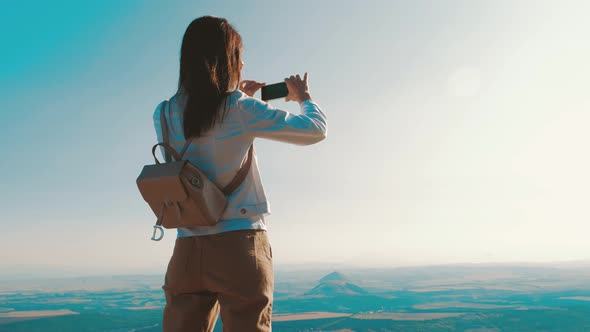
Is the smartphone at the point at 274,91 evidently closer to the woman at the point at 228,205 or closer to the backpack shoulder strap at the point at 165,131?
the woman at the point at 228,205

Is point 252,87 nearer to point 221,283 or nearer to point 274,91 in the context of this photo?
point 274,91

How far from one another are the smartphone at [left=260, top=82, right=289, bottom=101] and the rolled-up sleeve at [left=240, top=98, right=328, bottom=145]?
30 centimetres

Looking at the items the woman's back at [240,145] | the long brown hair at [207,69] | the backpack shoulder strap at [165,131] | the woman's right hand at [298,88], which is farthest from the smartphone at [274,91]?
the backpack shoulder strap at [165,131]

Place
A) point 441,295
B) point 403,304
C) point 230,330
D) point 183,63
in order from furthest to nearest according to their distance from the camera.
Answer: point 441,295 < point 403,304 < point 183,63 < point 230,330

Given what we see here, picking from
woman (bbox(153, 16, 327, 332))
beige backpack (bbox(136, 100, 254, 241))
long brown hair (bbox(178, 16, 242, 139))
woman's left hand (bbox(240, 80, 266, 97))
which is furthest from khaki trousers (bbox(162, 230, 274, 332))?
woman's left hand (bbox(240, 80, 266, 97))

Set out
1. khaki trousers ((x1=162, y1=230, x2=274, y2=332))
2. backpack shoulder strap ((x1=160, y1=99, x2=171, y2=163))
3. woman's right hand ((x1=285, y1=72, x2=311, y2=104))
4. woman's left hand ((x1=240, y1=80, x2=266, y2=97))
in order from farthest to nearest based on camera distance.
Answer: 1. woman's left hand ((x1=240, y1=80, x2=266, y2=97))
2. woman's right hand ((x1=285, y1=72, x2=311, y2=104))
3. backpack shoulder strap ((x1=160, y1=99, x2=171, y2=163))
4. khaki trousers ((x1=162, y1=230, x2=274, y2=332))

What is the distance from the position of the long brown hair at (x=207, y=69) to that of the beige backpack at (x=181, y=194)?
0.68 ft

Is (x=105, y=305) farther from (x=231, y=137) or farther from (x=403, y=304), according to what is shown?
(x=231, y=137)

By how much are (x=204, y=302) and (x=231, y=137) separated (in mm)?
732

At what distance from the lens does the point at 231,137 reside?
5.99ft

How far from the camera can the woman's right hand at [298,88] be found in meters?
2.08

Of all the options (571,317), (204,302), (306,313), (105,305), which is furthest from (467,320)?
(204,302)

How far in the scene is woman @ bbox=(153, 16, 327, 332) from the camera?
5.68 ft

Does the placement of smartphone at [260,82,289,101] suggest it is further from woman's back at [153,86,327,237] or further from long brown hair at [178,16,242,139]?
woman's back at [153,86,327,237]
